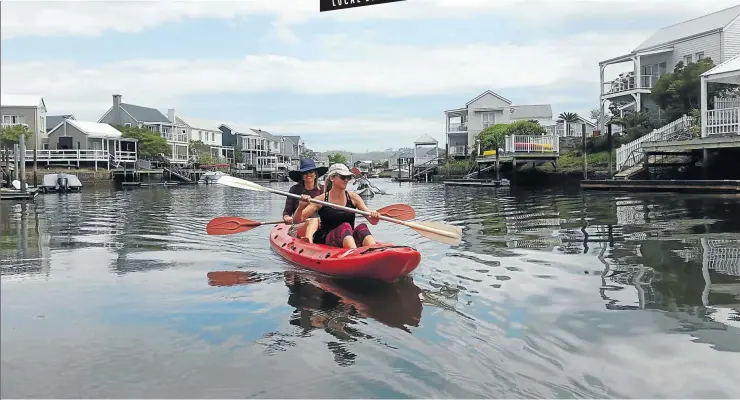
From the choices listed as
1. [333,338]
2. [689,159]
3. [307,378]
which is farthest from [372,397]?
[689,159]

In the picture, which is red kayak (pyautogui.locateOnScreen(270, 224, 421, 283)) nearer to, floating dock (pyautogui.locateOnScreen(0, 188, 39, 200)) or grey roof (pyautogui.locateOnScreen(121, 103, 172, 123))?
floating dock (pyautogui.locateOnScreen(0, 188, 39, 200))

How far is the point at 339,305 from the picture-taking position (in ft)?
23.1

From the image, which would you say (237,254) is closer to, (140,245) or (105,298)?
(140,245)

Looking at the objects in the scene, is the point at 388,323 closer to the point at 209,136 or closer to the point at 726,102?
the point at 726,102

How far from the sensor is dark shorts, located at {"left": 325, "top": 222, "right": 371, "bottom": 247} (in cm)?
868

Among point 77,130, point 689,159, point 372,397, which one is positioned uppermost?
point 77,130

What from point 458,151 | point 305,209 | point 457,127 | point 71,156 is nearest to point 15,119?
point 71,156

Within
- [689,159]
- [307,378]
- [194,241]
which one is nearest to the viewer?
[307,378]

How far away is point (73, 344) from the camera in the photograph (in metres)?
5.57

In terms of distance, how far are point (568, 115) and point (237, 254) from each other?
5457 centimetres

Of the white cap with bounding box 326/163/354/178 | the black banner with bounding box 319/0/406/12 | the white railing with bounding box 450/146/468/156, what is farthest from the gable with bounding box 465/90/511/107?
the black banner with bounding box 319/0/406/12

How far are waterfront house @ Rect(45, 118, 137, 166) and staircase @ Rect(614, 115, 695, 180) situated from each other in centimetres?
4300

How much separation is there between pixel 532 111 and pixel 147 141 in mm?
41087

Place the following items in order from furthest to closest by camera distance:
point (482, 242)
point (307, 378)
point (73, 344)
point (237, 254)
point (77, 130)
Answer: point (77, 130)
point (482, 242)
point (237, 254)
point (73, 344)
point (307, 378)
